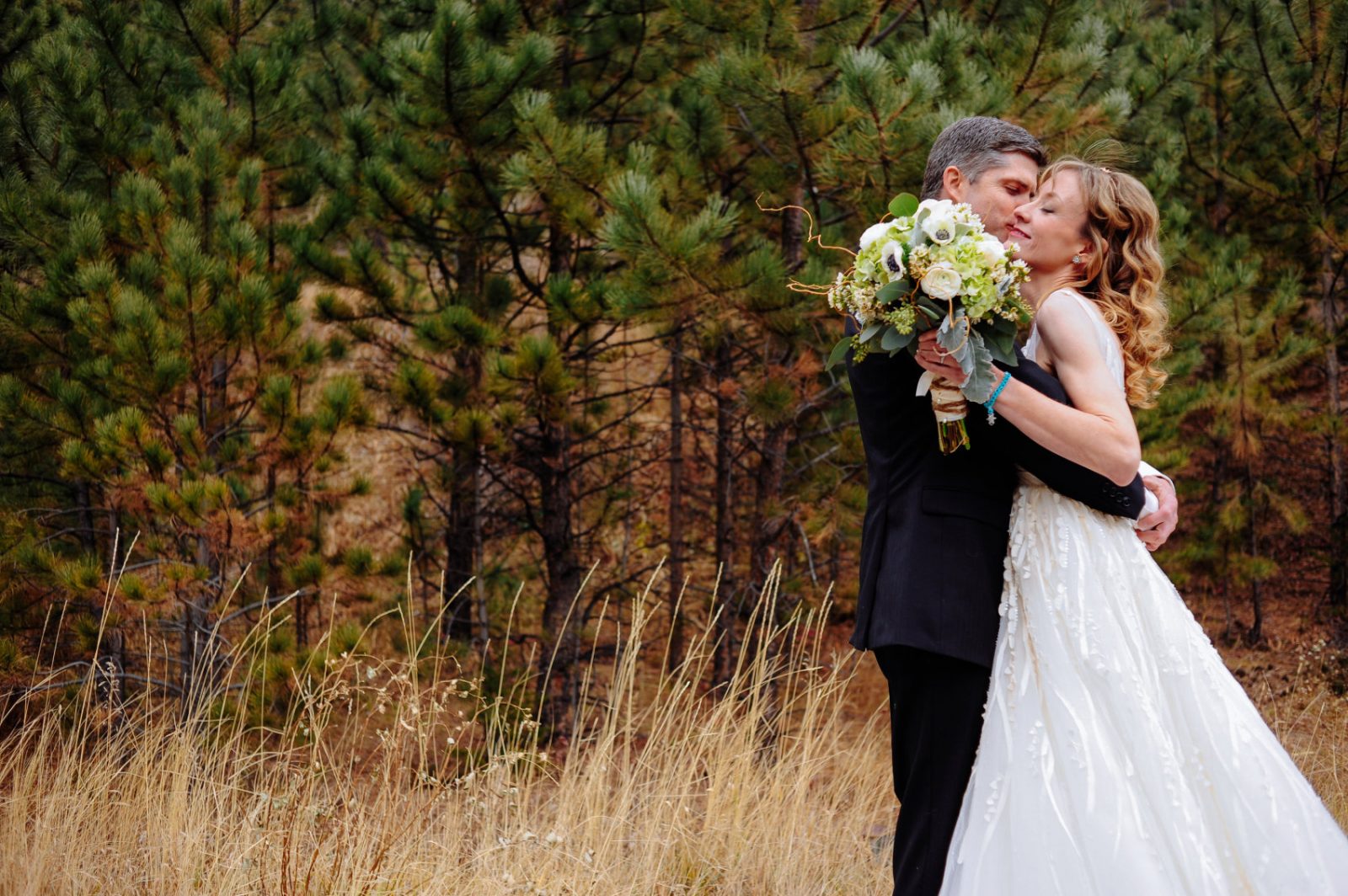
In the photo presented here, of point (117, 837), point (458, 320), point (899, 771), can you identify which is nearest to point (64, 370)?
point (458, 320)

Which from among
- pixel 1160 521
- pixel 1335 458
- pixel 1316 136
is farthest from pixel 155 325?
pixel 1335 458

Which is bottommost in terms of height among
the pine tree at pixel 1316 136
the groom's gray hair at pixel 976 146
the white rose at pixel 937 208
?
the white rose at pixel 937 208

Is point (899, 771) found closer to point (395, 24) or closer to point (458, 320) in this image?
point (458, 320)

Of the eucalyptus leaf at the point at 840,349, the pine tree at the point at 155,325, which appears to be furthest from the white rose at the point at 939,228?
the pine tree at the point at 155,325

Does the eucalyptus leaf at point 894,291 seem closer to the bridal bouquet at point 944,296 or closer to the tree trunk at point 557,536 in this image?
the bridal bouquet at point 944,296

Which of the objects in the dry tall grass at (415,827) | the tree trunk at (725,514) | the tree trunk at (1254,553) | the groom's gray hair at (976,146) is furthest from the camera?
the tree trunk at (1254,553)

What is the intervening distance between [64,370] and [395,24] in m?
3.26

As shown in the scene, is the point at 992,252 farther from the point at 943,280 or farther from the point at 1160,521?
the point at 1160,521

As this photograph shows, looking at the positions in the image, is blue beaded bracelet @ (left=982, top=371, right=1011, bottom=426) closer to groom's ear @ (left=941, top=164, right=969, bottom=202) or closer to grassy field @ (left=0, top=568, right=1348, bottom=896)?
groom's ear @ (left=941, top=164, right=969, bottom=202)

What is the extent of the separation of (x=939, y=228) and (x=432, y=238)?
17.1 feet

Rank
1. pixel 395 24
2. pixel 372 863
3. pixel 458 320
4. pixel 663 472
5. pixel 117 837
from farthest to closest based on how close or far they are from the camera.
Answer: pixel 663 472 < pixel 395 24 < pixel 458 320 < pixel 117 837 < pixel 372 863

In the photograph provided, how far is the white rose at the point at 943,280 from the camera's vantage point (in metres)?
1.91

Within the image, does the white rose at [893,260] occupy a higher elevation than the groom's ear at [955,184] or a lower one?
lower

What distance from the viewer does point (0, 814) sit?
11.4 ft
